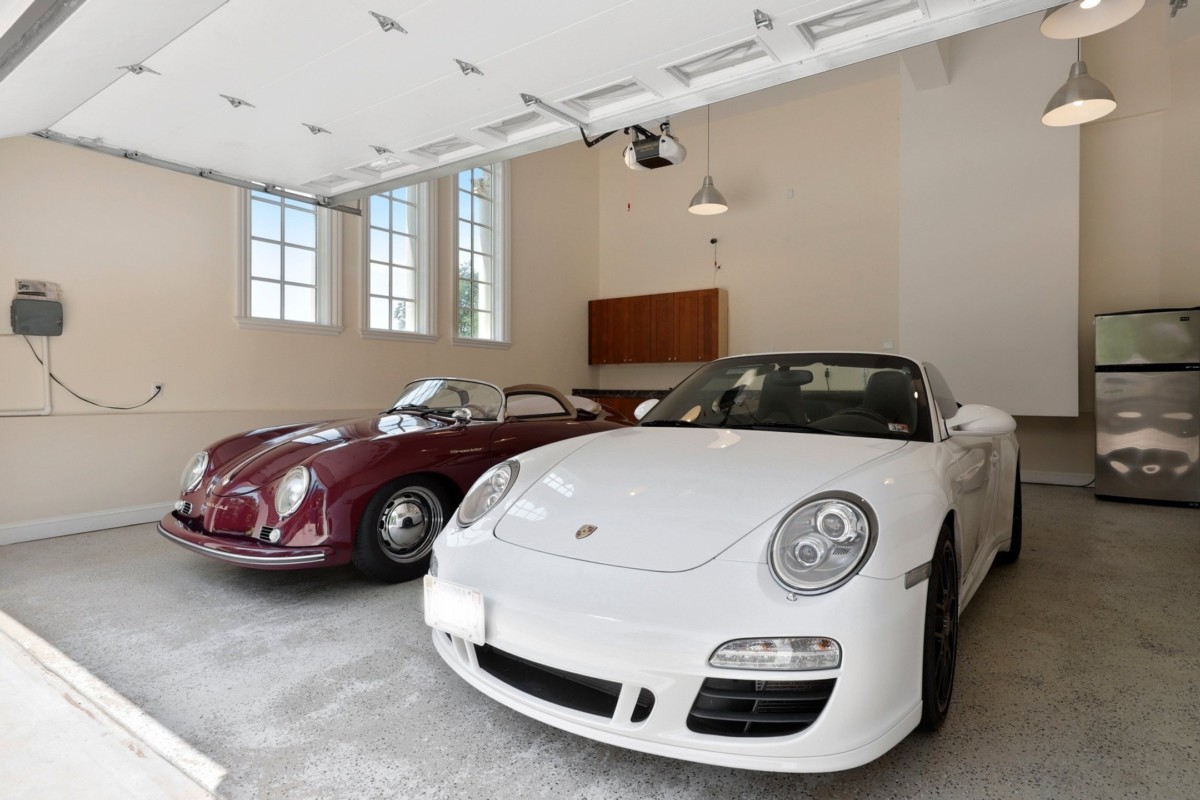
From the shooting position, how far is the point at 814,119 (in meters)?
7.93

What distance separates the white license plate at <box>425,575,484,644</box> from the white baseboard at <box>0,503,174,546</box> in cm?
403

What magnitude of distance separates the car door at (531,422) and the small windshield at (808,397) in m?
1.14

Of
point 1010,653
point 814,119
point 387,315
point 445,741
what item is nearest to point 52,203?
point 387,315

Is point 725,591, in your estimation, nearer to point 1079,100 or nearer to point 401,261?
point 1079,100

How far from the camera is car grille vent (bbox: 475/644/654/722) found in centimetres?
131

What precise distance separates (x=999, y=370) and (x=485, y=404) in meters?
5.30

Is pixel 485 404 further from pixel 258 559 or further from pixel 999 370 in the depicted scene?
pixel 999 370

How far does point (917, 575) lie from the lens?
4.47 ft

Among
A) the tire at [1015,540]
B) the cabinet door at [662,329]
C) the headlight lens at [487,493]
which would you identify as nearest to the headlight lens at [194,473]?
the headlight lens at [487,493]

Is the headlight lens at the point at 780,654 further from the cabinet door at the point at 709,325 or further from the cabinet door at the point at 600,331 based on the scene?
the cabinet door at the point at 600,331

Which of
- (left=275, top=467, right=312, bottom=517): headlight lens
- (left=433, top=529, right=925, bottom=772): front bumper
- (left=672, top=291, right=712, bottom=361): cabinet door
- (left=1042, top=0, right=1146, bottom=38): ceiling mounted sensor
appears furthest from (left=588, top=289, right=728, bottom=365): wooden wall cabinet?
(left=433, top=529, right=925, bottom=772): front bumper

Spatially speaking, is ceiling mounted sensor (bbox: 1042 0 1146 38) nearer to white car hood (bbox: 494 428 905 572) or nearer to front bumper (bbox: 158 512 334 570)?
white car hood (bbox: 494 428 905 572)

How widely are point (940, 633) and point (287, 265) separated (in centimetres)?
588

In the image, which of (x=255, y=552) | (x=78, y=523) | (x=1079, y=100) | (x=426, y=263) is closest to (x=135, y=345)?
(x=78, y=523)
